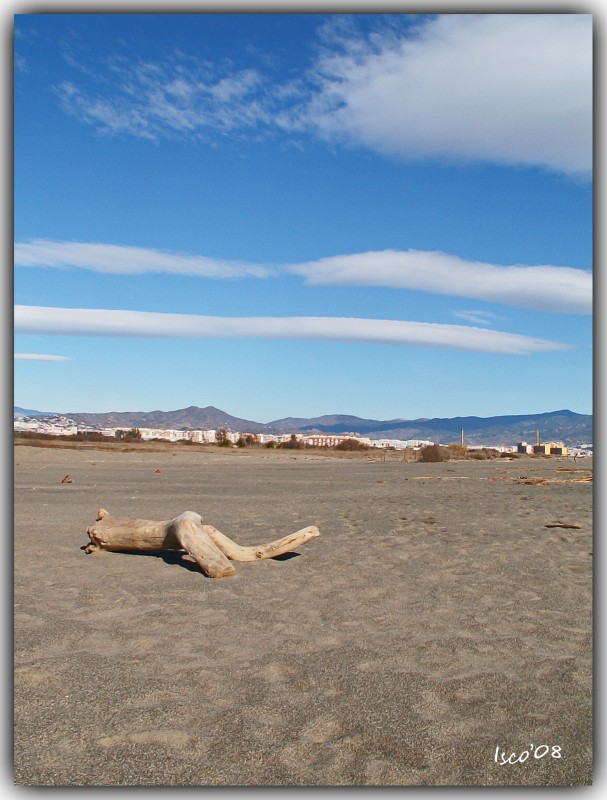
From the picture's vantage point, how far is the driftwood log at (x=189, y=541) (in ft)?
25.7

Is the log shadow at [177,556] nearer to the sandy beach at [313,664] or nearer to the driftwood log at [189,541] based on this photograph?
the sandy beach at [313,664]

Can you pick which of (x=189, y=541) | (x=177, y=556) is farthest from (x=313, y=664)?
(x=177, y=556)

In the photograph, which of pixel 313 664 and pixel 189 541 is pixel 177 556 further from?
pixel 313 664

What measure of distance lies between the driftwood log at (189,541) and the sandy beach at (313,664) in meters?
0.20

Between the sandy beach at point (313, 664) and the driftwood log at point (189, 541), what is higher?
the driftwood log at point (189, 541)

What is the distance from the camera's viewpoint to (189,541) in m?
7.86

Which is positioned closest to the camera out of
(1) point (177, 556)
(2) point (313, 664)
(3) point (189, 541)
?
(2) point (313, 664)

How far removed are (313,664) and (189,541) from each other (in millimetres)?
3332

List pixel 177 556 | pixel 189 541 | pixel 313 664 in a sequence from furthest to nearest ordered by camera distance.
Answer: pixel 177 556 → pixel 189 541 → pixel 313 664

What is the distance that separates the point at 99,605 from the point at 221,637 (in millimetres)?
1638

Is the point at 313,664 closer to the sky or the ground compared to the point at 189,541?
closer to the ground

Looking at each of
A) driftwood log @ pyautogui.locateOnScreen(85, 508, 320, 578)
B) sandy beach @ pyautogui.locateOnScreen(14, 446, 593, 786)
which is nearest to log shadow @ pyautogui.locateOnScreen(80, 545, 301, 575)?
sandy beach @ pyautogui.locateOnScreen(14, 446, 593, 786)

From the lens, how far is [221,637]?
18.1 ft

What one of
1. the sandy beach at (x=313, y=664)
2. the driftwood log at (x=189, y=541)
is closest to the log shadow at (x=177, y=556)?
the sandy beach at (x=313, y=664)
